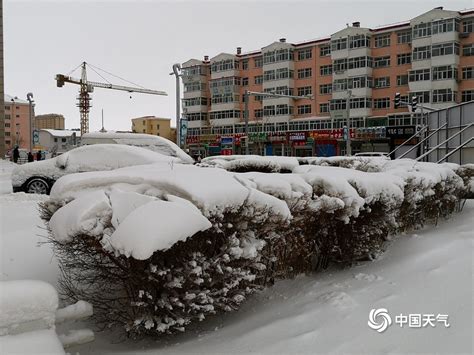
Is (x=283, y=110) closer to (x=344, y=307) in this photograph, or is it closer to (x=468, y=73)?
(x=468, y=73)

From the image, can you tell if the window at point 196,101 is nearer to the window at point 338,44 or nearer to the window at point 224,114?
the window at point 224,114

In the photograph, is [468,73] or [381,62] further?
[381,62]

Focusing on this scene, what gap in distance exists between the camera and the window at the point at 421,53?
44562 mm

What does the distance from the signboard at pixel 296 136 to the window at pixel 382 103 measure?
26.2 ft

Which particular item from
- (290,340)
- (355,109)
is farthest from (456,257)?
(355,109)

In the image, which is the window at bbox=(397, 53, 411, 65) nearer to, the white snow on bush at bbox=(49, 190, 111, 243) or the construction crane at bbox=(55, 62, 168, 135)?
the construction crane at bbox=(55, 62, 168, 135)

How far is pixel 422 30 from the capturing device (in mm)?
44781

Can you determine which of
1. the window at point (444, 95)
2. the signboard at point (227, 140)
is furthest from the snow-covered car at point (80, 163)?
the signboard at point (227, 140)

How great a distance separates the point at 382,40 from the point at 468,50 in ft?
27.8

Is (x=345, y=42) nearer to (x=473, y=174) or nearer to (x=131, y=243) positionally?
(x=473, y=174)

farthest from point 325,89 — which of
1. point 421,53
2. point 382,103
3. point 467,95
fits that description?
point 467,95

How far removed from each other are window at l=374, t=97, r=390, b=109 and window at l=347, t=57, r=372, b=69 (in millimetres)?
3654

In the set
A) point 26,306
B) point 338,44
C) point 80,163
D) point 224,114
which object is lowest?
point 26,306

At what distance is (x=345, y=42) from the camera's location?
49.8 metres
